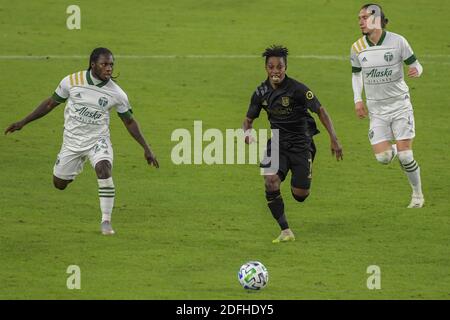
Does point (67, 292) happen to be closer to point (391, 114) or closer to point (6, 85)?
point (391, 114)

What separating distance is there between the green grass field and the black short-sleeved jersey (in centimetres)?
166

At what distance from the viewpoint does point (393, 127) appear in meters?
21.1

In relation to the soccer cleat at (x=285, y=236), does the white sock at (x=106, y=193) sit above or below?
above

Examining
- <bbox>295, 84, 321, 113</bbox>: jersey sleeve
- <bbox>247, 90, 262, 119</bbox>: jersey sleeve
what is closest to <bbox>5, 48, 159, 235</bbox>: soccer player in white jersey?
<bbox>247, 90, 262, 119</bbox>: jersey sleeve

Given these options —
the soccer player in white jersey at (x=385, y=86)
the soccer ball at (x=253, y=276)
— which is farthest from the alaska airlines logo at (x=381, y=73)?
the soccer ball at (x=253, y=276)

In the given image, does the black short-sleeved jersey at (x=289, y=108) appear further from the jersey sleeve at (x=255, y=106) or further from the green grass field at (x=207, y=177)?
the green grass field at (x=207, y=177)

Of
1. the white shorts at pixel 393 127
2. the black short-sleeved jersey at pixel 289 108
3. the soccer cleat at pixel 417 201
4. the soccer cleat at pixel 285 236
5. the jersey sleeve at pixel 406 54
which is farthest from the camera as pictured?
the soccer cleat at pixel 417 201

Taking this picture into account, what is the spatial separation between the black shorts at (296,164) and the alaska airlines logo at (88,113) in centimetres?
276

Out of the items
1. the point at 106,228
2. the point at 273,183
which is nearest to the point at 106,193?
the point at 106,228

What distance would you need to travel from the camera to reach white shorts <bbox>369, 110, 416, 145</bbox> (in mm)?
20922

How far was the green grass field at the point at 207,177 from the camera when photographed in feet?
57.1

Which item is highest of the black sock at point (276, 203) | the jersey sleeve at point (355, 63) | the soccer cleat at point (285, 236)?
the jersey sleeve at point (355, 63)

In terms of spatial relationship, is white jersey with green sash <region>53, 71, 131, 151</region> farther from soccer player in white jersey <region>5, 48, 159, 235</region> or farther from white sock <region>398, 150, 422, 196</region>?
white sock <region>398, 150, 422, 196</region>
